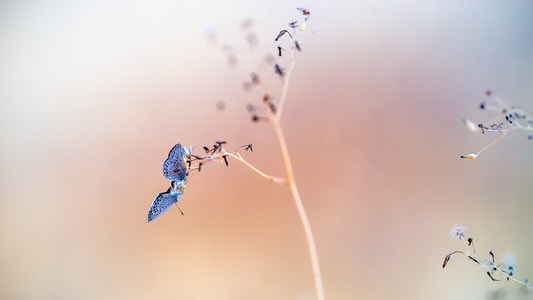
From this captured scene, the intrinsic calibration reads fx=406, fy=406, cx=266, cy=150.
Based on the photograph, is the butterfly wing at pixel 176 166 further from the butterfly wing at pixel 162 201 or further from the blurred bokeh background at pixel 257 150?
the blurred bokeh background at pixel 257 150

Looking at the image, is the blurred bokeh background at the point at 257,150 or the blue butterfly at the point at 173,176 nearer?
the blue butterfly at the point at 173,176

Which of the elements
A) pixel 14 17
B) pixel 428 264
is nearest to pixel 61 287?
pixel 14 17

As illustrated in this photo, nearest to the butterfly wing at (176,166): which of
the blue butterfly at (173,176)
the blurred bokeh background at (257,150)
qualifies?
Result: the blue butterfly at (173,176)

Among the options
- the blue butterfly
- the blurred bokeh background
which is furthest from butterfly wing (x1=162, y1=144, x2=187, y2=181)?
the blurred bokeh background

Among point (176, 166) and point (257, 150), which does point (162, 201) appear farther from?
point (257, 150)

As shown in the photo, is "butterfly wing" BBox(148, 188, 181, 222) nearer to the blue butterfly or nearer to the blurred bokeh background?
the blue butterfly

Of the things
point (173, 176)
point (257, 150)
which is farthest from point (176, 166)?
point (257, 150)

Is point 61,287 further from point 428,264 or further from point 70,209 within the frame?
point 428,264
